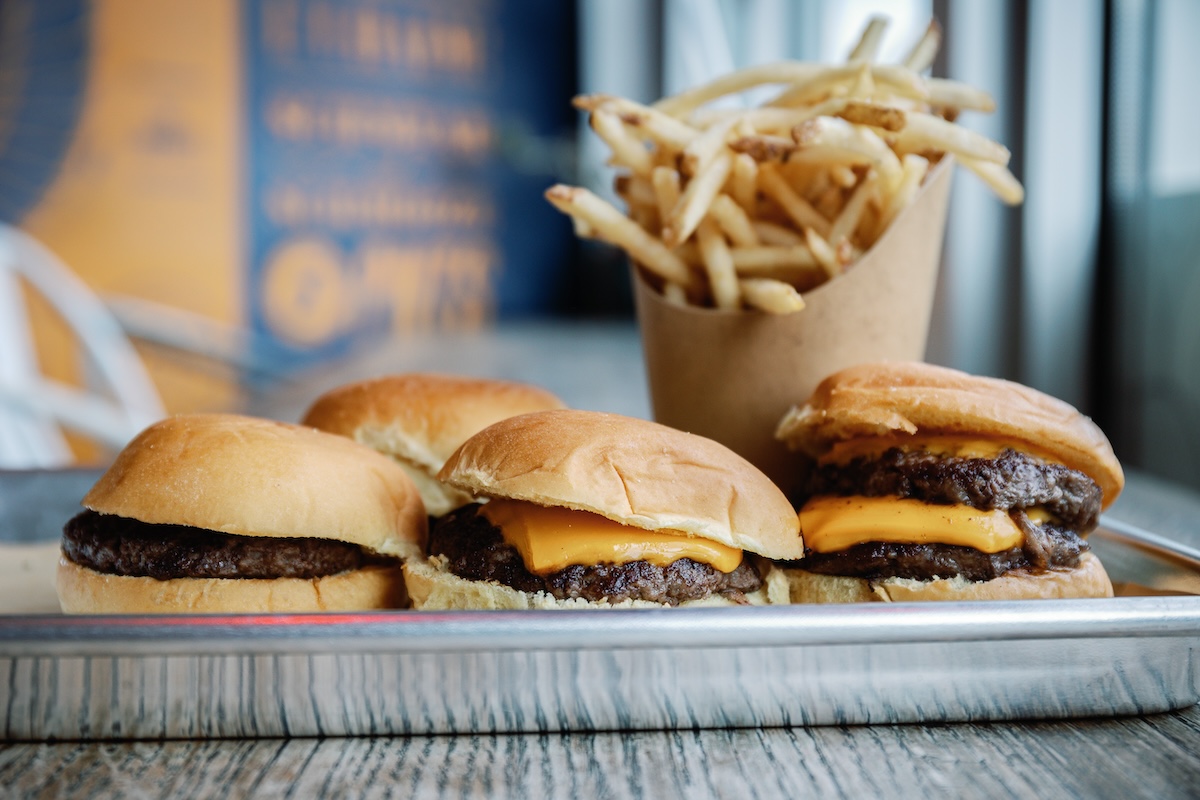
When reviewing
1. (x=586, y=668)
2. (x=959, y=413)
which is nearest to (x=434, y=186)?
(x=959, y=413)

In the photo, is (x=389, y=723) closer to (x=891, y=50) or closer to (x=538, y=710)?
(x=538, y=710)

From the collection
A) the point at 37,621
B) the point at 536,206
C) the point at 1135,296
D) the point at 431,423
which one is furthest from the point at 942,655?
the point at 536,206

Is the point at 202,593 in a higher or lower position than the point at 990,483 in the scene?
lower

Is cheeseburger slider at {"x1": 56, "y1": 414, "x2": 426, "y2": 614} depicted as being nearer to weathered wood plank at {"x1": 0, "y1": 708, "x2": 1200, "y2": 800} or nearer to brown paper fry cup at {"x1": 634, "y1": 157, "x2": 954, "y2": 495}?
weathered wood plank at {"x1": 0, "y1": 708, "x2": 1200, "y2": 800}

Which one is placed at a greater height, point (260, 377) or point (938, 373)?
point (938, 373)

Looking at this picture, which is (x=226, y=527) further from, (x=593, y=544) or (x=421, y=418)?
(x=421, y=418)

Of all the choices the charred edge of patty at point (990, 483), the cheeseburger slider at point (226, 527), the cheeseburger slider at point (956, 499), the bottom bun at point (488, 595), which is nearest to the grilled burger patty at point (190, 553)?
the cheeseburger slider at point (226, 527)

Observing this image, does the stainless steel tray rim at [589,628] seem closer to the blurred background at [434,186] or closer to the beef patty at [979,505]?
the beef patty at [979,505]
